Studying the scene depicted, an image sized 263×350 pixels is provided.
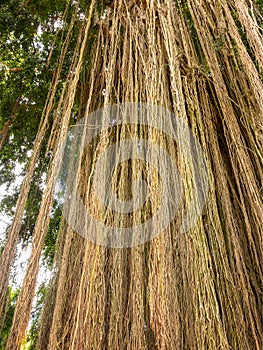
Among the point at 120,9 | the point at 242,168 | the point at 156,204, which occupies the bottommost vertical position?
the point at 156,204

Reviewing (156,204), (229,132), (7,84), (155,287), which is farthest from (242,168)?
(7,84)

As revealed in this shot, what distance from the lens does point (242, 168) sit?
1512 millimetres

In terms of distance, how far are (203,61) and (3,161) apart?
6.00 feet

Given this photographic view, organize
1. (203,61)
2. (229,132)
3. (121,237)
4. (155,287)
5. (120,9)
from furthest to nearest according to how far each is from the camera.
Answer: (203,61) < (120,9) < (229,132) < (121,237) < (155,287)

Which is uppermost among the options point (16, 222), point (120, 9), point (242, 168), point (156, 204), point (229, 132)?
point (120, 9)

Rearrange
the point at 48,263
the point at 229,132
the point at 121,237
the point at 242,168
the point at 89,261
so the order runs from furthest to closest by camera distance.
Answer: the point at 48,263, the point at 229,132, the point at 242,168, the point at 121,237, the point at 89,261

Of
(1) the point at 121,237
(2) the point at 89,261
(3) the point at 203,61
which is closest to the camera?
(2) the point at 89,261

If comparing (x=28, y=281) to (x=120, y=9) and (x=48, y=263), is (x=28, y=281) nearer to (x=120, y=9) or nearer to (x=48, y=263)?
(x=120, y=9)

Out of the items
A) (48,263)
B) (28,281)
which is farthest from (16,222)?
(48,263)

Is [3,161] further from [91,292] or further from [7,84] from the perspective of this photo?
[91,292]

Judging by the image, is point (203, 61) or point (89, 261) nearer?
point (89, 261)

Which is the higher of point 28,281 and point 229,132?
point 229,132

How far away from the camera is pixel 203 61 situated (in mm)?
2143

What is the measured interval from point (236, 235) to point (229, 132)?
50cm
